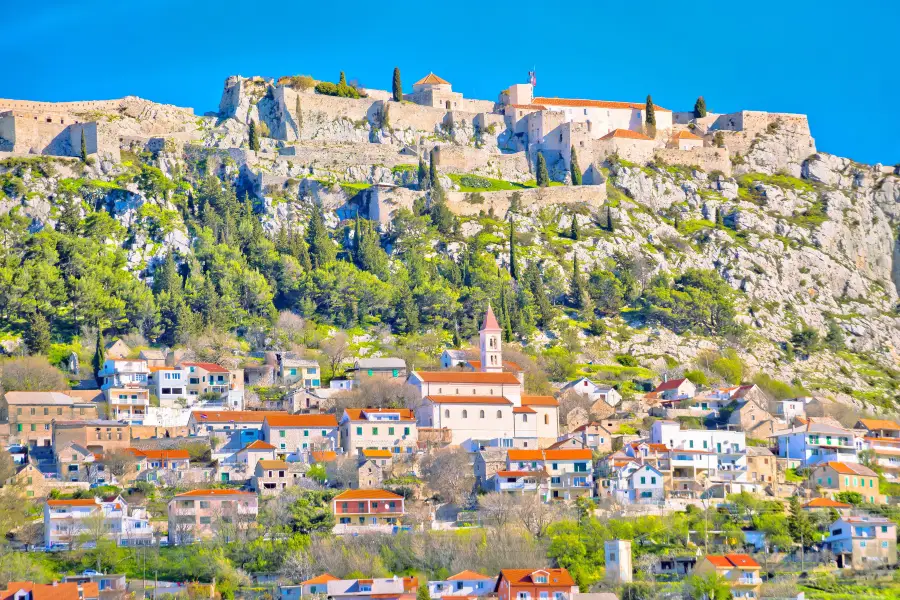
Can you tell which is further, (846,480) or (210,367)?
(210,367)

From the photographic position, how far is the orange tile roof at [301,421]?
79625 mm

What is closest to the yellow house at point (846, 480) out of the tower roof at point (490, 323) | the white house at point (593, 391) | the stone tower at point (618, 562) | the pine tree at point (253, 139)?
the white house at point (593, 391)

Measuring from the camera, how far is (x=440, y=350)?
96938 millimetres

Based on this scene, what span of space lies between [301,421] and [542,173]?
41406 mm

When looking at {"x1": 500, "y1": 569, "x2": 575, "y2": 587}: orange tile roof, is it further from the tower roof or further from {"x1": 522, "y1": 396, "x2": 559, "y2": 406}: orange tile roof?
the tower roof

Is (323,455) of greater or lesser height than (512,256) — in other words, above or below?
below

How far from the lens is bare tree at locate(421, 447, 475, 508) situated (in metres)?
73.2

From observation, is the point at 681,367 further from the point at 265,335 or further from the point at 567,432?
the point at 265,335

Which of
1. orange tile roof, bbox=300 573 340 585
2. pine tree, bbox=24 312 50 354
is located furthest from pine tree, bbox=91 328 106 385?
orange tile roof, bbox=300 573 340 585

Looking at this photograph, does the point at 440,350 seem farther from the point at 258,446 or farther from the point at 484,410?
the point at 258,446

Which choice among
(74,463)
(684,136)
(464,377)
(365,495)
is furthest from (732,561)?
(684,136)

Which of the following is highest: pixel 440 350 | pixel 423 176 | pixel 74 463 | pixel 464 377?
pixel 423 176

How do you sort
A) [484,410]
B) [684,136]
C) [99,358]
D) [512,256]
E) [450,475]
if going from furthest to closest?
1. [684,136]
2. [512,256]
3. [99,358]
4. [484,410]
5. [450,475]

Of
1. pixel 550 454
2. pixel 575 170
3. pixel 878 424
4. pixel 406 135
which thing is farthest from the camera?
pixel 406 135
